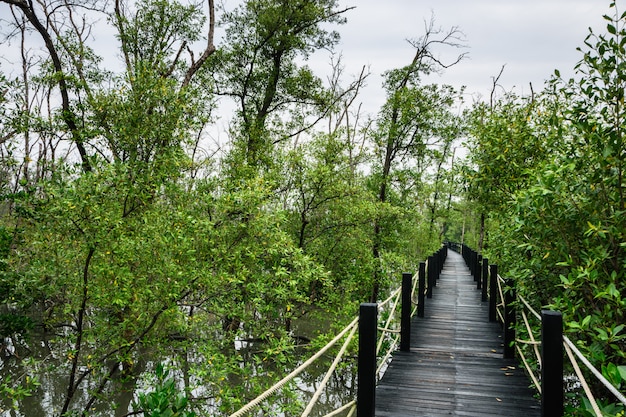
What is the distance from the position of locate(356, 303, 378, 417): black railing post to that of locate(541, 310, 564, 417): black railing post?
140 cm

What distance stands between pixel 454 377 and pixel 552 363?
2272 millimetres

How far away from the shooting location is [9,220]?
1466 centimetres

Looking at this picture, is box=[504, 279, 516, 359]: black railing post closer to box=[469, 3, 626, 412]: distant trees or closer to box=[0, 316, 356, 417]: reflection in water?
box=[469, 3, 626, 412]: distant trees

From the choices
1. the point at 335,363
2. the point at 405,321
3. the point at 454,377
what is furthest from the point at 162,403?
the point at 405,321

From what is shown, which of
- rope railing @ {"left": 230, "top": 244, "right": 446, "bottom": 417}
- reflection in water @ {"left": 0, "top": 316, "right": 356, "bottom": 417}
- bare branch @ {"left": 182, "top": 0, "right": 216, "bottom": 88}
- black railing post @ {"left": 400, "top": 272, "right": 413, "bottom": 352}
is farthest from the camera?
bare branch @ {"left": 182, "top": 0, "right": 216, "bottom": 88}

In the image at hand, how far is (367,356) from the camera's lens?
419cm

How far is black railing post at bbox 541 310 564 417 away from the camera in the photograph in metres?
3.71

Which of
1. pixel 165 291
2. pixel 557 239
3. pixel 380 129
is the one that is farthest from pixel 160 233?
pixel 380 129

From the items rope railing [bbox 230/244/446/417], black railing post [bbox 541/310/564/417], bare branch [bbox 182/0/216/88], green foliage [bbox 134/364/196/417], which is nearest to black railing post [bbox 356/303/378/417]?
rope railing [bbox 230/244/446/417]

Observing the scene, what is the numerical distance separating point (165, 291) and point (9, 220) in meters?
10.2

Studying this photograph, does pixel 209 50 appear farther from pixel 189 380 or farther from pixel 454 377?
pixel 454 377

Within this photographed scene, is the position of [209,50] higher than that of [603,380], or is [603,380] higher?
[209,50]

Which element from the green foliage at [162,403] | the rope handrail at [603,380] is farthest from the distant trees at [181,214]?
the rope handrail at [603,380]

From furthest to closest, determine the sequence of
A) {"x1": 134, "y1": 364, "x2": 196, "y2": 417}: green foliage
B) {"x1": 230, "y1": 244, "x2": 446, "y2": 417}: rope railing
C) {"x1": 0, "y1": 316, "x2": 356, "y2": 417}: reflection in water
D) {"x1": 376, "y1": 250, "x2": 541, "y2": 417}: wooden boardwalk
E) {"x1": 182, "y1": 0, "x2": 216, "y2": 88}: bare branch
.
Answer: {"x1": 182, "y1": 0, "x2": 216, "y2": 88}: bare branch, {"x1": 0, "y1": 316, "x2": 356, "y2": 417}: reflection in water, {"x1": 376, "y1": 250, "x2": 541, "y2": 417}: wooden boardwalk, {"x1": 230, "y1": 244, "x2": 446, "y2": 417}: rope railing, {"x1": 134, "y1": 364, "x2": 196, "y2": 417}: green foliage
